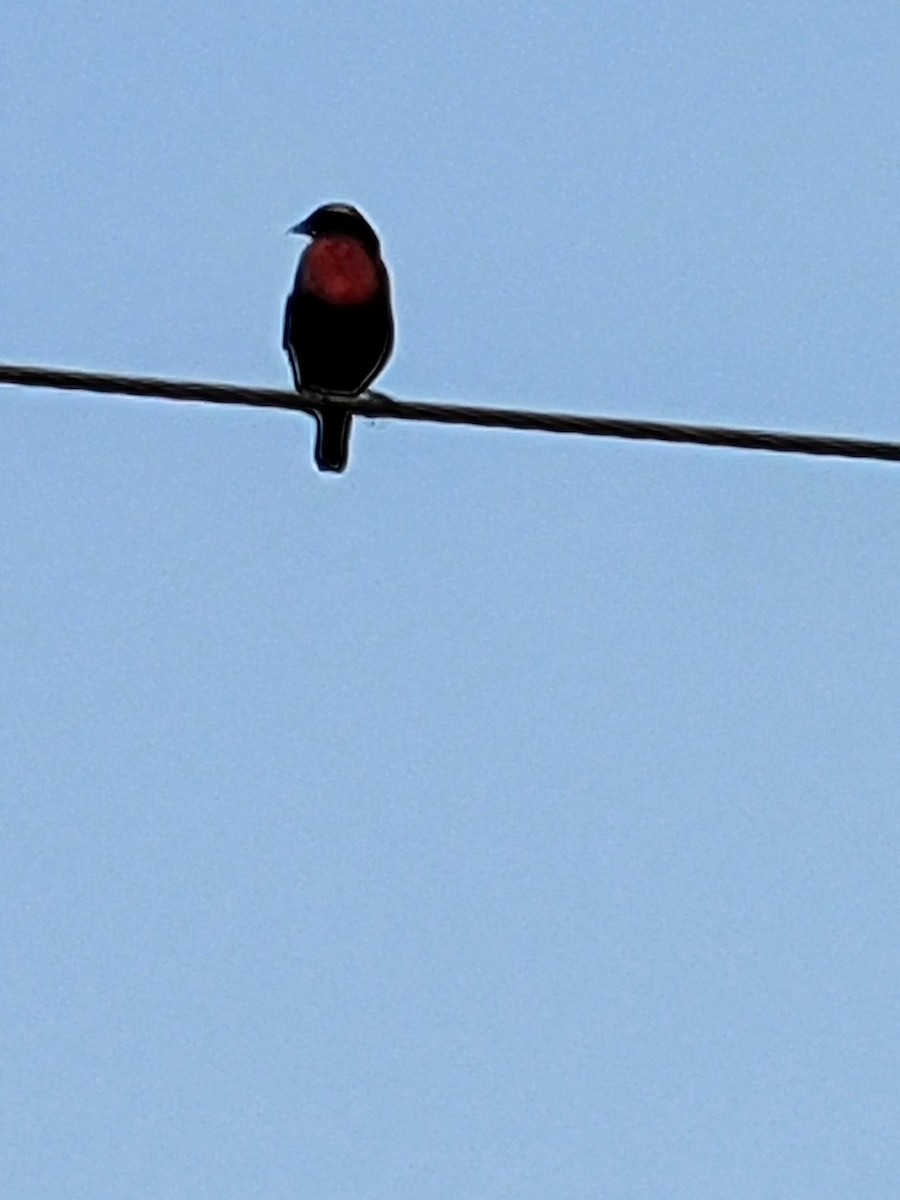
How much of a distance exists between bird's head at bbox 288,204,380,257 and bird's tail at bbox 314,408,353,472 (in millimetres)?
522

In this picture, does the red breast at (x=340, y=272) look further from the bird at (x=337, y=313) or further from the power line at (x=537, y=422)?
the power line at (x=537, y=422)

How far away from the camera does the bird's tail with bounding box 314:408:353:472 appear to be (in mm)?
10422

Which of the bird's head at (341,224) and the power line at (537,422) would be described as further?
the bird's head at (341,224)

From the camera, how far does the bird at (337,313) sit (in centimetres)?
1042

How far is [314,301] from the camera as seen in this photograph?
10445mm

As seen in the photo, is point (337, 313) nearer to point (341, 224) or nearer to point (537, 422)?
point (341, 224)

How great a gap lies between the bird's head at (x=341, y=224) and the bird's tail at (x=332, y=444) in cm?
52

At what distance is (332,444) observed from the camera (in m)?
10.4

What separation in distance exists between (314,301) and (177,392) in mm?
3199

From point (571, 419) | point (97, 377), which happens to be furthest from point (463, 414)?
point (97, 377)

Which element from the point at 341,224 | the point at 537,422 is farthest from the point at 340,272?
the point at 537,422

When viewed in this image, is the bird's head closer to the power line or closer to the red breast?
the red breast

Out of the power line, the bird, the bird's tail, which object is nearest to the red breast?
the bird

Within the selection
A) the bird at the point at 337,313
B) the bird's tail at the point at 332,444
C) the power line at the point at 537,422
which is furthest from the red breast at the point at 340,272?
the power line at the point at 537,422
